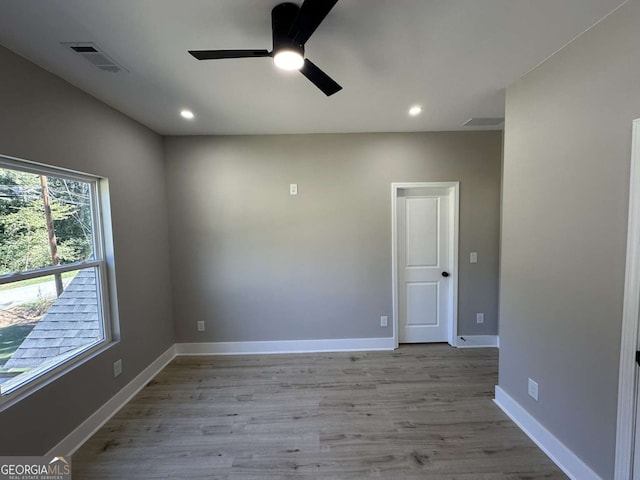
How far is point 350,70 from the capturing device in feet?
6.08

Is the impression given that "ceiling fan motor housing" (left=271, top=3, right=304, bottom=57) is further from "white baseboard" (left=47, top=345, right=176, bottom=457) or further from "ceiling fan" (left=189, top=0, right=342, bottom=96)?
"white baseboard" (left=47, top=345, right=176, bottom=457)

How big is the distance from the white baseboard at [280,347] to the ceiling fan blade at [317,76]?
9.10 feet

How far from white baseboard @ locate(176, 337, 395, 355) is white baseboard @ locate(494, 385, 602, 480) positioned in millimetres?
1302

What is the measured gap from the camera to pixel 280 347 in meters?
3.29

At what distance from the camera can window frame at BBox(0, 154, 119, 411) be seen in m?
1.70

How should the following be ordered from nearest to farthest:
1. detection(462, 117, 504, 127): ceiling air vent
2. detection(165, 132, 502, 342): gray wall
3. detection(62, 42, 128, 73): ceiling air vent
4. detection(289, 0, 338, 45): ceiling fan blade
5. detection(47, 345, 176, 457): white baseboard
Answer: detection(289, 0, 338, 45): ceiling fan blade < detection(62, 42, 128, 73): ceiling air vent < detection(47, 345, 176, 457): white baseboard < detection(462, 117, 504, 127): ceiling air vent < detection(165, 132, 502, 342): gray wall

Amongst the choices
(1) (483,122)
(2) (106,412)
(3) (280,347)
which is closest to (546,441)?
(3) (280,347)

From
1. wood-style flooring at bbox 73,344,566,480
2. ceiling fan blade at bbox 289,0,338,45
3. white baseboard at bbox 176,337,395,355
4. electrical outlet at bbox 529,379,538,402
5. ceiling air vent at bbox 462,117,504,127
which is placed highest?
ceiling air vent at bbox 462,117,504,127

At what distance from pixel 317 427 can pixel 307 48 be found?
2.70 m

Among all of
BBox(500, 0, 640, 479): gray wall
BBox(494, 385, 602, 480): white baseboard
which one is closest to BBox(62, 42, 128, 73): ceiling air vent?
BBox(500, 0, 640, 479): gray wall

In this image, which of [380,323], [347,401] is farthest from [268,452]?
[380,323]

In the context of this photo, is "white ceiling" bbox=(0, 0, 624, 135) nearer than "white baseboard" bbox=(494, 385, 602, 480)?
Yes

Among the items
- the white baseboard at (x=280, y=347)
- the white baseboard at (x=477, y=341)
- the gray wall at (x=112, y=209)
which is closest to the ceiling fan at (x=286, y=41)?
the gray wall at (x=112, y=209)

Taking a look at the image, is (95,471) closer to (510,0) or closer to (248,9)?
(248,9)
